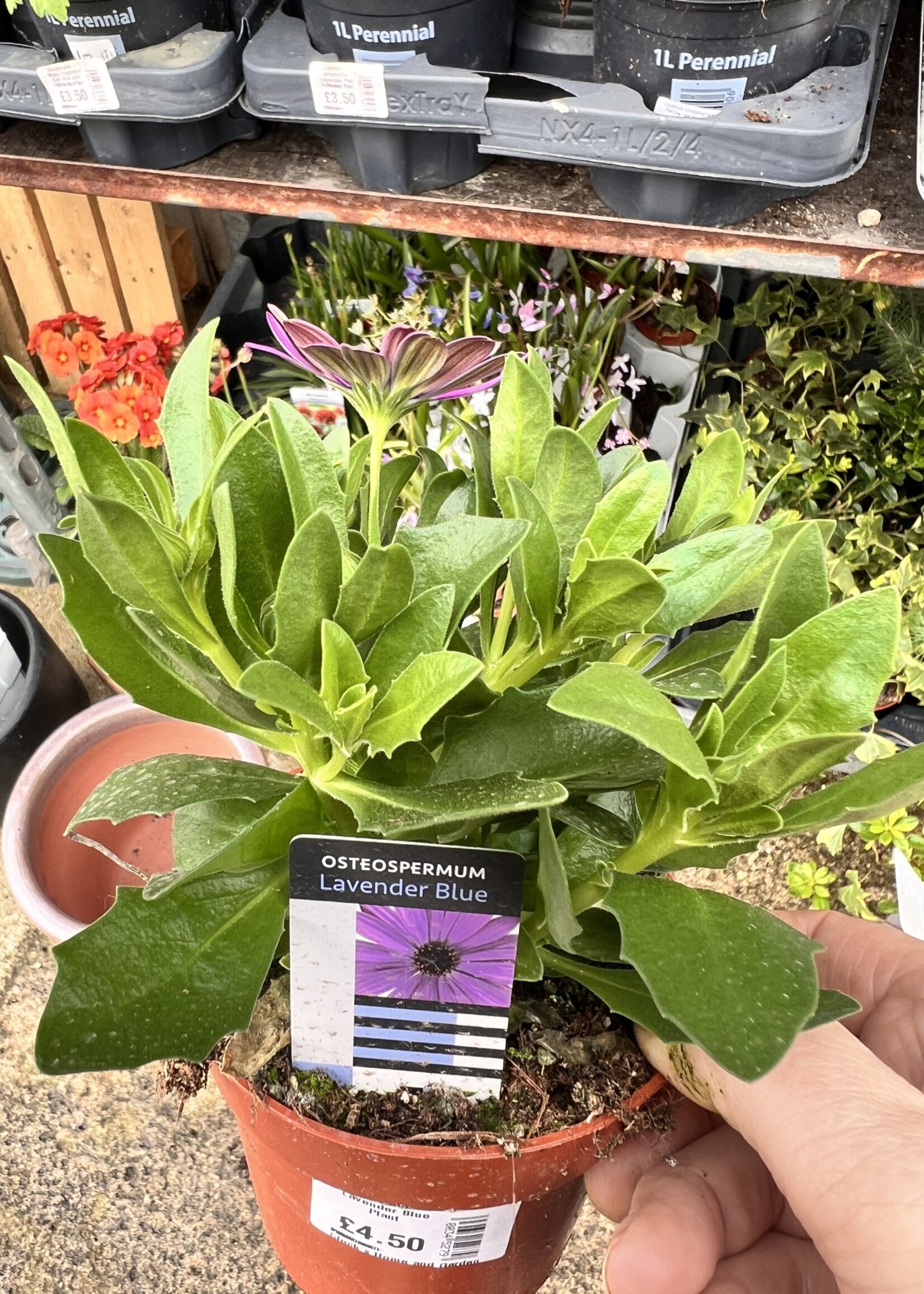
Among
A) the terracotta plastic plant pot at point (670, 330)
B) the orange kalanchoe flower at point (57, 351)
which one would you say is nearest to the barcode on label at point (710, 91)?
the terracotta plastic plant pot at point (670, 330)

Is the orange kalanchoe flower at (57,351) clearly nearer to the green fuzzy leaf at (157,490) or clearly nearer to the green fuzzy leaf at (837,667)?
the green fuzzy leaf at (157,490)

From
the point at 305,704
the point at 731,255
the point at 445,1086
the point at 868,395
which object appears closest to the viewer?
the point at 305,704

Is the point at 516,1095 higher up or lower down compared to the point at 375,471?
lower down

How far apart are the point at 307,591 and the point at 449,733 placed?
141 mm

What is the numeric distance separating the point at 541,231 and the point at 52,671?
3.22 ft

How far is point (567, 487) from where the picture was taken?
56 cm

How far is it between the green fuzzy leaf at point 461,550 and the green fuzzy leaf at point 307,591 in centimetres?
5

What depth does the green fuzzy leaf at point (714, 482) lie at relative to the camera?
2.08 feet

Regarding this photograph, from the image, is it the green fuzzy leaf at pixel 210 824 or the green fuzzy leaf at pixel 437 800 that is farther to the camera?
the green fuzzy leaf at pixel 210 824

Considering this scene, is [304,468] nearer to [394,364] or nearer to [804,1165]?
[394,364]

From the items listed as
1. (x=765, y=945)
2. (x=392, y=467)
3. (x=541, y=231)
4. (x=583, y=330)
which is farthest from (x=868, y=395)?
(x=765, y=945)

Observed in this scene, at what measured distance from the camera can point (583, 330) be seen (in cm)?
145

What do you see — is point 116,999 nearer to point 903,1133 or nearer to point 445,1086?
point 445,1086

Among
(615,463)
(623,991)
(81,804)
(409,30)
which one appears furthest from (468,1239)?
(409,30)
